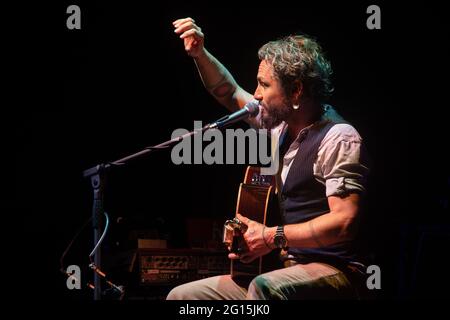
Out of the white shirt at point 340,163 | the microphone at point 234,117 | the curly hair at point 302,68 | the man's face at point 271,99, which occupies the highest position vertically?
the curly hair at point 302,68

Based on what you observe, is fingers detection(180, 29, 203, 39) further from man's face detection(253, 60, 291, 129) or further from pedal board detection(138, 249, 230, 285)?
pedal board detection(138, 249, 230, 285)

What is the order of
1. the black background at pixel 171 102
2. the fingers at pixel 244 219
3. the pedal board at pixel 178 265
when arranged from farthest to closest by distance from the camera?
the black background at pixel 171 102 < the pedal board at pixel 178 265 < the fingers at pixel 244 219

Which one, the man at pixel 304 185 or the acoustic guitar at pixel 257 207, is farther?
the acoustic guitar at pixel 257 207

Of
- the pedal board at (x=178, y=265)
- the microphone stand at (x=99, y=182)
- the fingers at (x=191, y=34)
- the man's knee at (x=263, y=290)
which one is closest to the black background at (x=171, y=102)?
the pedal board at (x=178, y=265)

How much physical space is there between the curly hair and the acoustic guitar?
1.59 feet

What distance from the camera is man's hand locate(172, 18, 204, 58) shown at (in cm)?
267

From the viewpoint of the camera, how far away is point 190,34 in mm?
2715

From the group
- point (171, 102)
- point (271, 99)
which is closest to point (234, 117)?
point (271, 99)

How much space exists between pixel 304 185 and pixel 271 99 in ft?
1.75

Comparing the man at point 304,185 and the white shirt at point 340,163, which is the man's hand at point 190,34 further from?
the white shirt at point 340,163

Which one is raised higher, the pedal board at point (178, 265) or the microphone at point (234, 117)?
the microphone at point (234, 117)

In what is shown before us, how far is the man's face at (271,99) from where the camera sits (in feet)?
8.74

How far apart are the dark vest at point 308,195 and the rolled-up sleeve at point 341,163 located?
0.05 metres

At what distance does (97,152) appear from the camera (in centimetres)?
429
